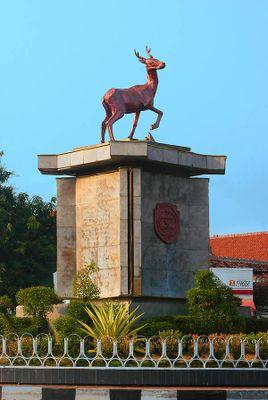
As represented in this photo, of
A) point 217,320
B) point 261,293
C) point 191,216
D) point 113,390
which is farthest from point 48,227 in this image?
point 113,390

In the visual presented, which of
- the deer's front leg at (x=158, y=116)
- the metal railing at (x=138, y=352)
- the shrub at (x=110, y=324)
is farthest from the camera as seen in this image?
the deer's front leg at (x=158, y=116)

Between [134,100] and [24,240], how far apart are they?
13691 mm

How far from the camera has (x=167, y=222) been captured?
64.0 feet

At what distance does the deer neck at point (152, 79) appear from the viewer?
20250 mm

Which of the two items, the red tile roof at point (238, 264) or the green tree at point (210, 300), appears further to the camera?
the red tile roof at point (238, 264)

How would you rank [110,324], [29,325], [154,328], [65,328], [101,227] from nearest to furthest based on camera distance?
[110,324]
[65,328]
[154,328]
[29,325]
[101,227]

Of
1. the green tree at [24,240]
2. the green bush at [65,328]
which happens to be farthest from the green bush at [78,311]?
the green tree at [24,240]

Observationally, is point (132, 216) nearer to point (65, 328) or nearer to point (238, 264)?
point (65, 328)

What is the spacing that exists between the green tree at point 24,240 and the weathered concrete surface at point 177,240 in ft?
39.9

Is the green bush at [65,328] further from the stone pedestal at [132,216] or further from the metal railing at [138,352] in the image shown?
the stone pedestal at [132,216]

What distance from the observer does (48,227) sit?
34656 millimetres

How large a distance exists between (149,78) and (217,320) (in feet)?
18.5

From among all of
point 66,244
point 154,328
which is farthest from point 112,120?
point 154,328

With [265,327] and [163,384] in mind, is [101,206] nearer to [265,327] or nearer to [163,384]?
[265,327]
